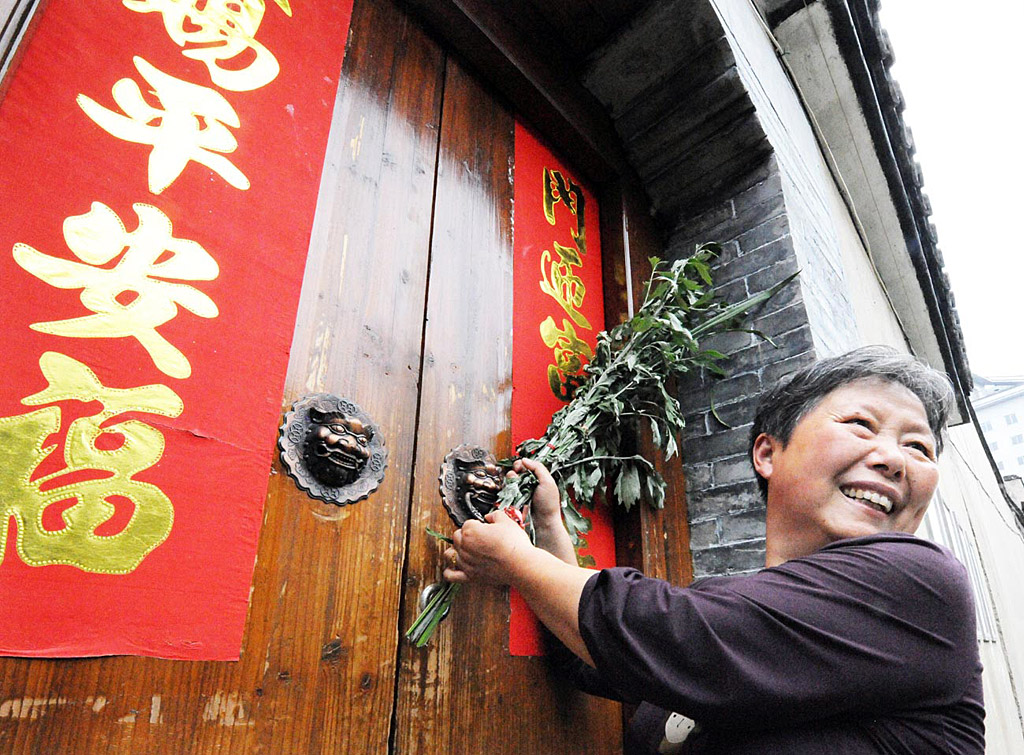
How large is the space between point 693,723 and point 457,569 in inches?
21.7

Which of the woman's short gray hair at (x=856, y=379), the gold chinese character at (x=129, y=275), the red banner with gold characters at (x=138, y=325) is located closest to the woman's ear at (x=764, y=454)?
the woman's short gray hair at (x=856, y=379)

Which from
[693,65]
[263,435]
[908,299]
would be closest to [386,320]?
[263,435]

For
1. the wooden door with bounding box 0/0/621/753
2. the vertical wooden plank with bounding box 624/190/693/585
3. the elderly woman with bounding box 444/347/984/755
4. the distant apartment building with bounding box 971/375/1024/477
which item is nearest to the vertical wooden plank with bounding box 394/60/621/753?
the wooden door with bounding box 0/0/621/753

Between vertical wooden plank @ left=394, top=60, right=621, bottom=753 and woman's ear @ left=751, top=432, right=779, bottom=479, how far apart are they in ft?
2.17

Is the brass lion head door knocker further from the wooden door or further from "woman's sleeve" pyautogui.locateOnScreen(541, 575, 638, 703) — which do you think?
"woman's sleeve" pyautogui.locateOnScreen(541, 575, 638, 703)

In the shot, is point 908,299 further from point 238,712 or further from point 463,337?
point 238,712

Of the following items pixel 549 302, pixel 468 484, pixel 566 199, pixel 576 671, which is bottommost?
pixel 576 671

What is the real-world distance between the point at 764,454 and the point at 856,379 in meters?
0.29

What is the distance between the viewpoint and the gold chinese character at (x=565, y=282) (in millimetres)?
1961

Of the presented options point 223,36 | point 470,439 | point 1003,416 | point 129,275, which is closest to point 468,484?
point 470,439

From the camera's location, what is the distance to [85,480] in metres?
0.90

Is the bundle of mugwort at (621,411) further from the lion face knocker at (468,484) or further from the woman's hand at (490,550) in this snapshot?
the woman's hand at (490,550)

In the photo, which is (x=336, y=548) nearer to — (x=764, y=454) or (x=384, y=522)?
(x=384, y=522)

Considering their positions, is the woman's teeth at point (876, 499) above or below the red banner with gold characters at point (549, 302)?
below
